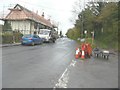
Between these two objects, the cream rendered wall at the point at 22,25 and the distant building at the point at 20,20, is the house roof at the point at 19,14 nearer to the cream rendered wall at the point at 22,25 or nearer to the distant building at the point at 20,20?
the distant building at the point at 20,20

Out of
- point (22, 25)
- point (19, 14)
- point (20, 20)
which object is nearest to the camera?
point (19, 14)

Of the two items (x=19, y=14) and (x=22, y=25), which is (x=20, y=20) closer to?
(x=22, y=25)

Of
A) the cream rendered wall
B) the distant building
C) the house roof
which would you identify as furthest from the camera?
the cream rendered wall

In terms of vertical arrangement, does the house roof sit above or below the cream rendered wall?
above

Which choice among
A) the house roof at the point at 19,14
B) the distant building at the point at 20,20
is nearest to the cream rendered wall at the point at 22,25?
the distant building at the point at 20,20

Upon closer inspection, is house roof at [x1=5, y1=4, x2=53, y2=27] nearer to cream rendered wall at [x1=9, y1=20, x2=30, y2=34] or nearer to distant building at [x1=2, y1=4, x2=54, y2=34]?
distant building at [x1=2, y1=4, x2=54, y2=34]

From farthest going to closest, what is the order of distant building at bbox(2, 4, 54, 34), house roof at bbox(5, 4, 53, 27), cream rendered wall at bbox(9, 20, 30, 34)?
1. cream rendered wall at bbox(9, 20, 30, 34)
2. distant building at bbox(2, 4, 54, 34)
3. house roof at bbox(5, 4, 53, 27)

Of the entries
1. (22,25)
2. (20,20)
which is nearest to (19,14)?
(20,20)

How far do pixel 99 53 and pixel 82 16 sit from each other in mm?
42648

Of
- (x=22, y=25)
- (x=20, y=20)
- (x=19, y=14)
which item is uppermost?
(x=19, y=14)

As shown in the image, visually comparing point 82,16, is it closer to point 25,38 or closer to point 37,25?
point 37,25

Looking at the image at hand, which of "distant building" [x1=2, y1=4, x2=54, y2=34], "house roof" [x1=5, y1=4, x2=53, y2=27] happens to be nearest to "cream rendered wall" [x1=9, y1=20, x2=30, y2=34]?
"distant building" [x1=2, y1=4, x2=54, y2=34]

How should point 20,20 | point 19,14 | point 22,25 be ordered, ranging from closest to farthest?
point 19,14 < point 20,20 < point 22,25

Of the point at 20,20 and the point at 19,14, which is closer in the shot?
the point at 19,14
